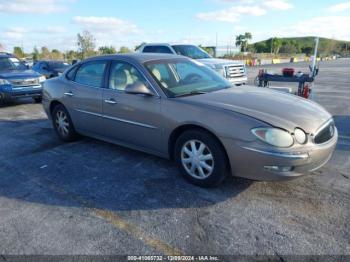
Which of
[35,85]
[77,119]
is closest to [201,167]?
[77,119]

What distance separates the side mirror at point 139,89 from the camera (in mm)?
4000

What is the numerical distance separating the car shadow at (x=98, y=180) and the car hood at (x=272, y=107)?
96cm

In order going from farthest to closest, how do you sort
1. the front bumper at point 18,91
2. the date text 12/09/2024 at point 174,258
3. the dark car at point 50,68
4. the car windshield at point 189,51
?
the dark car at point 50,68 < the car windshield at point 189,51 < the front bumper at point 18,91 < the date text 12/09/2024 at point 174,258

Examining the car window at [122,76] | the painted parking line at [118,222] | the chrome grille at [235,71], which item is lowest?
the painted parking line at [118,222]

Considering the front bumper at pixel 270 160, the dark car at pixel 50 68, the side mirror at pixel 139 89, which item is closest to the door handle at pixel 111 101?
the side mirror at pixel 139 89

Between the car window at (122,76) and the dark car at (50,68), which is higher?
the car window at (122,76)

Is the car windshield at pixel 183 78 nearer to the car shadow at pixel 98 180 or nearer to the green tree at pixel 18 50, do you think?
the car shadow at pixel 98 180

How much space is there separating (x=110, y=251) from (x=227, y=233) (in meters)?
1.07

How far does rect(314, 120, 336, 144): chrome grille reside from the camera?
338cm

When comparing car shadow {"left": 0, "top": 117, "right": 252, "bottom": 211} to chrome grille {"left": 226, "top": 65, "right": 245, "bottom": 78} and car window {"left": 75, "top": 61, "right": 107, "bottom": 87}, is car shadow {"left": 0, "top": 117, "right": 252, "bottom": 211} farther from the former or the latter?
chrome grille {"left": 226, "top": 65, "right": 245, "bottom": 78}

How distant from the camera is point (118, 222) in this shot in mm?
3092

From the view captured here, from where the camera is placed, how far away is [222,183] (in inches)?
151

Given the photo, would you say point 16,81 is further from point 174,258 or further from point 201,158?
point 174,258

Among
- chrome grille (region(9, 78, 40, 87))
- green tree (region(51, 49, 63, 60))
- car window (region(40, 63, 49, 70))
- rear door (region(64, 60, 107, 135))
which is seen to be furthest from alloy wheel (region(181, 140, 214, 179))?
green tree (region(51, 49, 63, 60))
